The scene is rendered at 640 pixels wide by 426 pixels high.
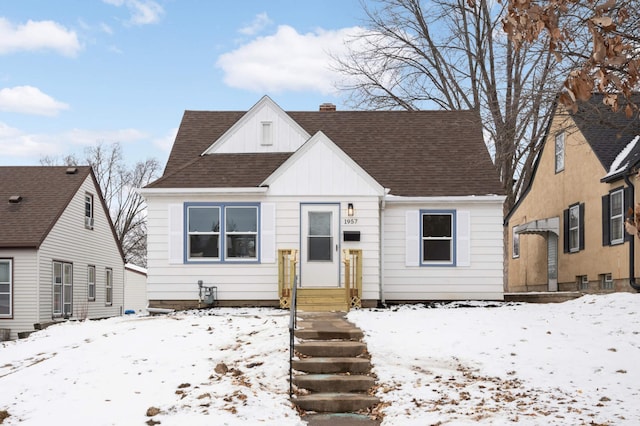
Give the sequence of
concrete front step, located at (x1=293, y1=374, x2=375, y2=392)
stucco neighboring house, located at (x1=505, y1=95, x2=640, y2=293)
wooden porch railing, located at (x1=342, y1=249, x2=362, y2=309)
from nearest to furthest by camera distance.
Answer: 1. concrete front step, located at (x1=293, y1=374, x2=375, y2=392)
2. wooden porch railing, located at (x1=342, y1=249, x2=362, y2=309)
3. stucco neighboring house, located at (x1=505, y1=95, x2=640, y2=293)

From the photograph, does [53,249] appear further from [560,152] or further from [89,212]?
[560,152]

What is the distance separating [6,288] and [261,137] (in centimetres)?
1025

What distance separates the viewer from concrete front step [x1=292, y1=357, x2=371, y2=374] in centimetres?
968

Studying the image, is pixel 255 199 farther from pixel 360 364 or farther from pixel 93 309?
pixel 93 309

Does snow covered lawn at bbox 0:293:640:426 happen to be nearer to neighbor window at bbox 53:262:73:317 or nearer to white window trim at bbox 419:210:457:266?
white window trim at bbox 419:210:457:266

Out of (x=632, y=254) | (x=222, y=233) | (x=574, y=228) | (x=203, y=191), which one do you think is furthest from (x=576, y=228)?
(x=203, y=191)

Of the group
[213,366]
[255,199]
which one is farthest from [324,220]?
[213,366]

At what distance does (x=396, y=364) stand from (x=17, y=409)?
4.91 metres

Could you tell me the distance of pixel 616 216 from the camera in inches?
722

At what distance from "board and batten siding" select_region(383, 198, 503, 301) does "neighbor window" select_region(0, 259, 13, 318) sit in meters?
12.5

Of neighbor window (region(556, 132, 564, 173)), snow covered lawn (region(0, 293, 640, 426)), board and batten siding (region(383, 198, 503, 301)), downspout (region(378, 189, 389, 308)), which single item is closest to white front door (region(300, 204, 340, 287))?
downspout (region(378, 189, 389, 308))

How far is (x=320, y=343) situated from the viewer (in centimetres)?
1065

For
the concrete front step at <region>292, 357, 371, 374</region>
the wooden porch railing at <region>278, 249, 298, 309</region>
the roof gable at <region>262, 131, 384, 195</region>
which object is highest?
the roof gable at <region>262, 131, 384, 195</region>

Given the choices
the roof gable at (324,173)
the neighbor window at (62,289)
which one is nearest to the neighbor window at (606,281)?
the roof gable at (324,173)
